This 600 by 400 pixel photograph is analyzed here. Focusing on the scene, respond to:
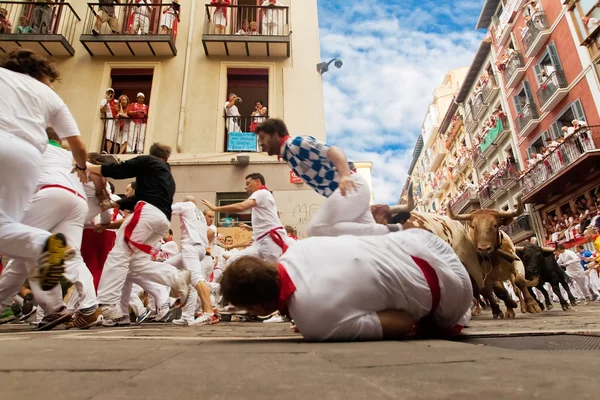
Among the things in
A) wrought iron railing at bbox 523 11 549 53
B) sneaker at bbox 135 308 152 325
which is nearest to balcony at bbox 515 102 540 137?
wrought iron railing at bbox 523 11 549 53

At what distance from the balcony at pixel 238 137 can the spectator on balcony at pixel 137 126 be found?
246 centimetres

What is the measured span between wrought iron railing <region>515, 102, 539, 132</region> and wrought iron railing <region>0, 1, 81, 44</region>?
2193 cm

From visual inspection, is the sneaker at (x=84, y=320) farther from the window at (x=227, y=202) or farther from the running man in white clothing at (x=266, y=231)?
the window at (x=227, y=202)

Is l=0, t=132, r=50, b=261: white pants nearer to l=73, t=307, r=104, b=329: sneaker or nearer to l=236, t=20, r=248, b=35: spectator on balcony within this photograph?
l=73, t=307, r=104, b=329: sneaker

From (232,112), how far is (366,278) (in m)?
11.1

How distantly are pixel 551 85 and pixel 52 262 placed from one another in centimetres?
2349

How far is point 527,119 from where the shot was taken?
22.7m

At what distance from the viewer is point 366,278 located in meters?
1.91

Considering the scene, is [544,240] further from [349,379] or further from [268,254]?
[349,379]

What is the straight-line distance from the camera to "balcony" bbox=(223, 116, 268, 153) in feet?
39.4

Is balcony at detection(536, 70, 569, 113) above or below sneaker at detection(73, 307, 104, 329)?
above

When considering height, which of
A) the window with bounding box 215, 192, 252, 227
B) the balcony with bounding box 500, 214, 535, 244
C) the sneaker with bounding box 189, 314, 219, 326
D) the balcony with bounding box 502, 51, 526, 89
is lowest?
the sneaker with bounding box 189, 314, 219, 326

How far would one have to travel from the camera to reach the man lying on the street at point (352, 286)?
6.27 feet

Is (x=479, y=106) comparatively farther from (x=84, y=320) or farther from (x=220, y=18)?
(x=84, y=320)
